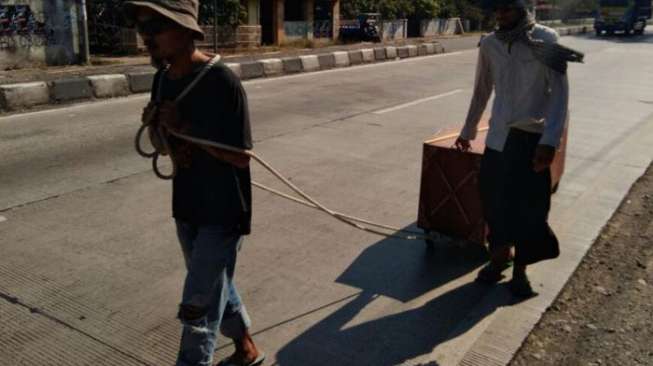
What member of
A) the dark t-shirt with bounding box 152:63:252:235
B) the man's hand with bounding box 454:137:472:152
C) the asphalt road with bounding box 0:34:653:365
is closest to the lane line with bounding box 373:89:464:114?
the asphalt road with bounding box 0:34:653:365

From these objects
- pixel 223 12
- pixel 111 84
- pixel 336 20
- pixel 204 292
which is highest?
pixel 223 12

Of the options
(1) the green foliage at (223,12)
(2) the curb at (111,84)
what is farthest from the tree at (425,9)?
(2) the curb at (111,84)

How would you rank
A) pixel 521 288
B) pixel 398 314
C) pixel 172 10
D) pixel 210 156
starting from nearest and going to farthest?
pixel 172 10 < pixel 210 156 < pixel 398 314 < pixel 521 288

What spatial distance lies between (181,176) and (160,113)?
0.95 feet

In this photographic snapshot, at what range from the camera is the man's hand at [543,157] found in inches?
134

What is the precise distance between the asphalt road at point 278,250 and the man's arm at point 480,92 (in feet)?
3.10

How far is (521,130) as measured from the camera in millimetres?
3600

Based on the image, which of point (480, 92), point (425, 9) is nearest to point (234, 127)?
point (480, 92)

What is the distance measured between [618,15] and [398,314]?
3961 centimetres

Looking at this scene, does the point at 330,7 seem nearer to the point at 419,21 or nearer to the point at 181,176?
the point at 419,21

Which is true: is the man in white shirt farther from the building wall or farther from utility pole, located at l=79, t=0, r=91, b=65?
utility pole, located at l=79, t=0, r=91, b=65

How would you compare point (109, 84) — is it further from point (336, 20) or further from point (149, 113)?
point (336, 20)

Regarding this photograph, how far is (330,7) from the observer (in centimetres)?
2939

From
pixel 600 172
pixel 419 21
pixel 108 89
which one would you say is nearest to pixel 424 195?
pixel 600 172
